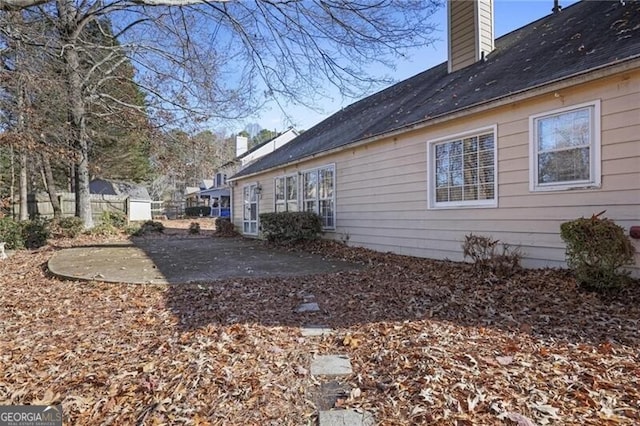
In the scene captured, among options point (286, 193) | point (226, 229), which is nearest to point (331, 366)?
point (286, 193)

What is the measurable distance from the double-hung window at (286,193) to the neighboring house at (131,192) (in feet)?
47.9

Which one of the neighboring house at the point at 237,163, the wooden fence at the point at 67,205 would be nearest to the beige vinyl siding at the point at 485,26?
the wooden fence at the point at 67,205

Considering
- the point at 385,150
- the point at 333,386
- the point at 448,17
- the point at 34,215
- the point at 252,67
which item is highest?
the point at 448,17

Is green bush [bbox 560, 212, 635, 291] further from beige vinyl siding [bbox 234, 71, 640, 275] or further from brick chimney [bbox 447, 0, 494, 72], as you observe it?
brick chimney [bbox 447, 0, 494, 72]

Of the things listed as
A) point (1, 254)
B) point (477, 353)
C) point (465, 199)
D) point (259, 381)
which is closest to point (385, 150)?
point (465, 199)

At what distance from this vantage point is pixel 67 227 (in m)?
13.7

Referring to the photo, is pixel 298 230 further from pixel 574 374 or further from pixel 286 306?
pixel 574 374

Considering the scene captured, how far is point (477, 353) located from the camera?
10.1 feet

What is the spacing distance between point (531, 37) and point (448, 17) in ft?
6.80

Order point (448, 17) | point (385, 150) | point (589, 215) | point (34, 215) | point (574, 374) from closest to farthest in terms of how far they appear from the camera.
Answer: point (574, 374) < point (589, 215) < point (385, 150) < point (448, 17) < point (34, 215)

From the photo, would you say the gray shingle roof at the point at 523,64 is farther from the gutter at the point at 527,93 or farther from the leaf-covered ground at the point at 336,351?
the leaf-covered ground at the point at 336,351

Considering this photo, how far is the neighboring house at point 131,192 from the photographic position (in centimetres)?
2497

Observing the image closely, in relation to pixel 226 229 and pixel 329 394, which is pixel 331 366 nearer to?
pixel 329 394

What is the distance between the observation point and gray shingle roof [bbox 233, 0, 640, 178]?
17.8 ft
